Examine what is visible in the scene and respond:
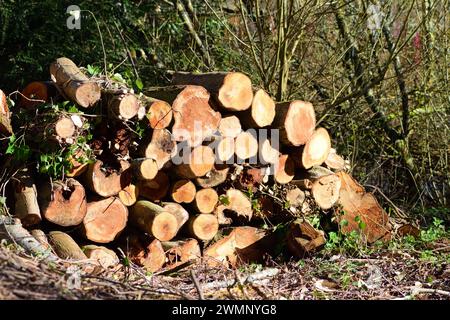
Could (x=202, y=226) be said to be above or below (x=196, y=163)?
below

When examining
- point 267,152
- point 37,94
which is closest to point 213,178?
point 267,152

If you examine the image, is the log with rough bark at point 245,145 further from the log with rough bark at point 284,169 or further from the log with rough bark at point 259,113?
the log with rough bark at point 284,169

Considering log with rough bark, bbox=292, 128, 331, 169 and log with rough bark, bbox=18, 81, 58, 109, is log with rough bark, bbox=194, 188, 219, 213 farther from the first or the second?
log with rough bark, bbox=18, 81, 58, 109

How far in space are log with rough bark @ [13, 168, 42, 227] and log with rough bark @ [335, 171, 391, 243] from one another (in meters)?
2.27

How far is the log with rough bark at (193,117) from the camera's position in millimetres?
5250

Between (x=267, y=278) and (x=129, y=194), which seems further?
(x=129, y=194)

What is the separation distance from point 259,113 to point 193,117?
51 cm

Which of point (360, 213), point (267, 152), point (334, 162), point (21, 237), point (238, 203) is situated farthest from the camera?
point (334, 162)

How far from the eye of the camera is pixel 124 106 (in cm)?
498

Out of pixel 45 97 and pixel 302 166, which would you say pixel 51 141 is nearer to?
pixel 45 97

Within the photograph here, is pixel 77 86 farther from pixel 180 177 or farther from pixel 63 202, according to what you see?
pixel 180 177

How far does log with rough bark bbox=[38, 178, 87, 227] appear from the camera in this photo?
16.2 feet

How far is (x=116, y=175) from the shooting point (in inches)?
203

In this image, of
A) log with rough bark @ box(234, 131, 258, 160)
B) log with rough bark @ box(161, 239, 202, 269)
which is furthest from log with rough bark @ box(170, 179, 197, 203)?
log with rough bark @ box(234, 131, 258, 160)
